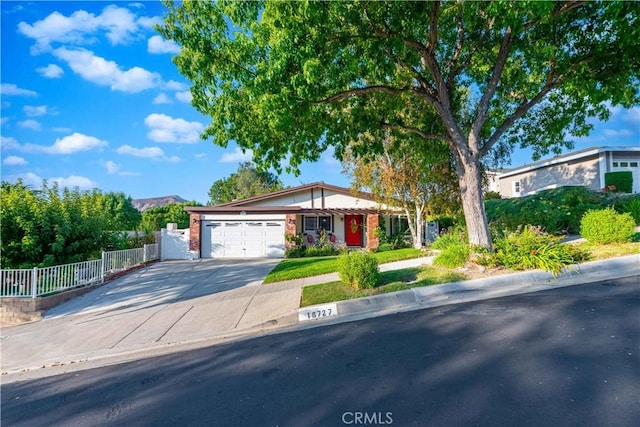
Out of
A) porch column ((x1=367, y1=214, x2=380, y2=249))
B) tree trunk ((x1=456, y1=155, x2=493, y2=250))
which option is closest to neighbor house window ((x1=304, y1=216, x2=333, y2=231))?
porch column ((x1=367, y1=214, x2=380, y2=249))

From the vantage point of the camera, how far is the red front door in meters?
21.2

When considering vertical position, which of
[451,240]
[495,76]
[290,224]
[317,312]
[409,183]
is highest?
[495,76]

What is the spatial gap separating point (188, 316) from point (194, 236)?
41.6 ft

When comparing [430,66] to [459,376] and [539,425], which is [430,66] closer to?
[459,376]

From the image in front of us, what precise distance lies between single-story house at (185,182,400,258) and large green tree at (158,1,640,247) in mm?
9459

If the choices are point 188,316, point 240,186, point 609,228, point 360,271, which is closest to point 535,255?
point 609,228

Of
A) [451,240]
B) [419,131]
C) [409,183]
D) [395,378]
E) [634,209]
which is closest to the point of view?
[395,378]

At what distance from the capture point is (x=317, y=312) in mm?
6645

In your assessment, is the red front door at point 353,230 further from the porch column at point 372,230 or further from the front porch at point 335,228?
the porch column at point 372,230

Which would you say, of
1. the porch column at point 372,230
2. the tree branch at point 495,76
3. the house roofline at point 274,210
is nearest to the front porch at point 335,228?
the house roofline at point 274,210

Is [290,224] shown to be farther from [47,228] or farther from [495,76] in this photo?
[495,76]

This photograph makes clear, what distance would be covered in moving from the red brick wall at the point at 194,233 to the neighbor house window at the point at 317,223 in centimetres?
619

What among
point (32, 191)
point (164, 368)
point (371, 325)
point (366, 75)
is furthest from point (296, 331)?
point (32, 191)

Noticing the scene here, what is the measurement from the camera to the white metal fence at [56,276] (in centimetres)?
903
